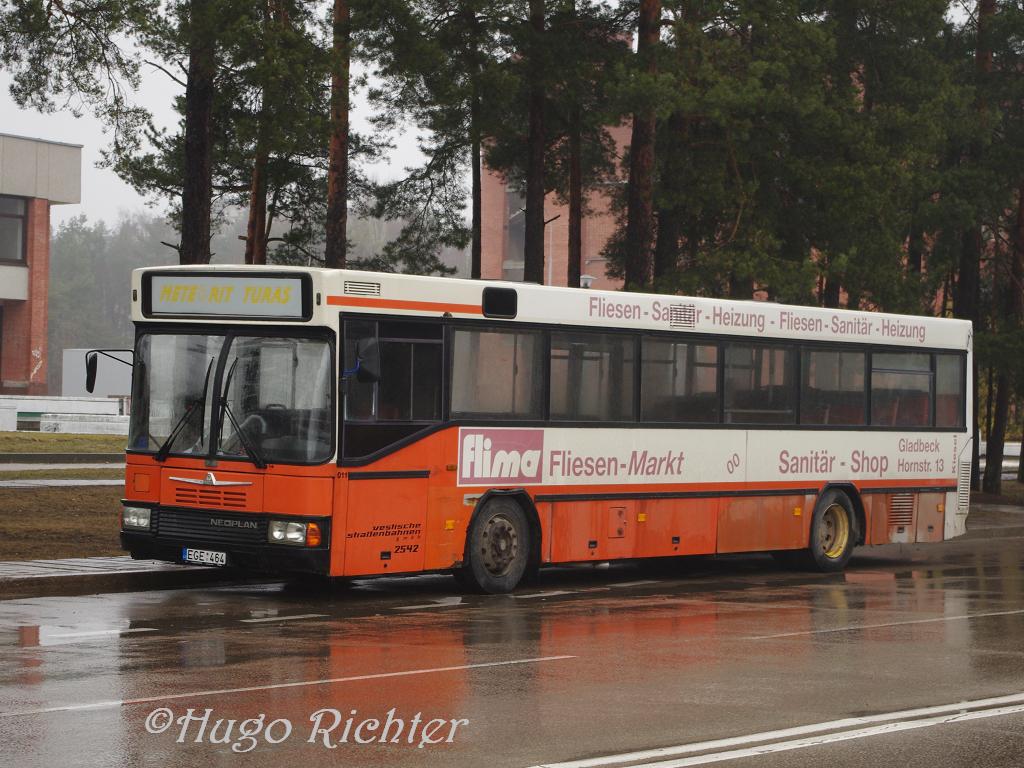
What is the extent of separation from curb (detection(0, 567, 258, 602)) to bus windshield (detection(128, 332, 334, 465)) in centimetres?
134

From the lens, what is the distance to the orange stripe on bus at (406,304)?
15.7 m

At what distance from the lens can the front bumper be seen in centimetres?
1541

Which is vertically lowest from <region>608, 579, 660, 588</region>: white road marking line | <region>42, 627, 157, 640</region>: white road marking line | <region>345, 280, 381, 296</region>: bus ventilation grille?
<region>608, 579, 660, 588</region>: white road marking line

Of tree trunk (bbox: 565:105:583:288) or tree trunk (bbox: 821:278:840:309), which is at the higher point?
tree trunk (bbox: 565:105:583:288)

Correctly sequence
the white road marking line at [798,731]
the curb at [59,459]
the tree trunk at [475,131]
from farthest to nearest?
the curb at [59,459], the tree trunk at [475,131], the white road marking line at [798,731]

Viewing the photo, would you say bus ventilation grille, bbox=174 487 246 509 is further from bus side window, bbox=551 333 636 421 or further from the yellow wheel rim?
the yellow wheel rim

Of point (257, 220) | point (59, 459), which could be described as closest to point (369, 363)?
point (257, 220)

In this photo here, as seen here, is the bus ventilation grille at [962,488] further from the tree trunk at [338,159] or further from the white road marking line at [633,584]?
the tree trunk at [338,159]

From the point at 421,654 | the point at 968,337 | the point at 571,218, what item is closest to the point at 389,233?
the point at 571,218

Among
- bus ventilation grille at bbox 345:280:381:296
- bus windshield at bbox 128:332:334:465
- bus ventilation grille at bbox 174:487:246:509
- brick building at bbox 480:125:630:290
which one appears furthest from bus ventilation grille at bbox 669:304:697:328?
brick building at bbox 480:125:630:290

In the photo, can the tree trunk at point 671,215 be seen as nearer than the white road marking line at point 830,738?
No

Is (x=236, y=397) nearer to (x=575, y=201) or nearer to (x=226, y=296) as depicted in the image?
(x=226, y=296)

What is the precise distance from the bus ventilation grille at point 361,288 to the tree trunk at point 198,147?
327 inches

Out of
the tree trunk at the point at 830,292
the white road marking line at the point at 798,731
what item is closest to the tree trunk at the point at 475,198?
the tree trunk at the point at 830,292
